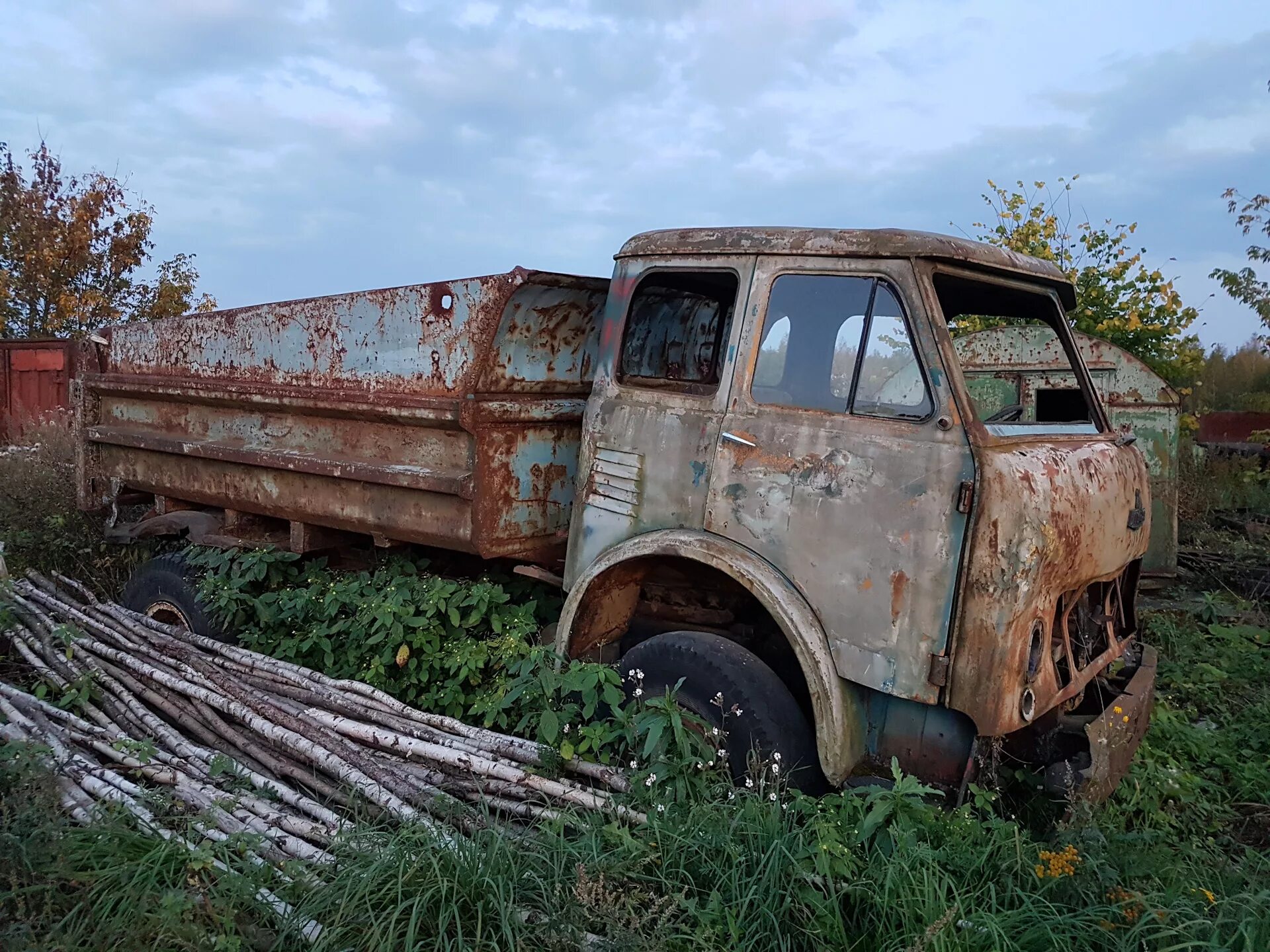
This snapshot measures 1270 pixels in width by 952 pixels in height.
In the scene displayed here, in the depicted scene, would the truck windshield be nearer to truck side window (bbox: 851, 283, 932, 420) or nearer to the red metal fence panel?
truck side window (bbox: 851, 283, 932, 420)

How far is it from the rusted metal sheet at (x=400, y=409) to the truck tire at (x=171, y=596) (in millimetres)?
439

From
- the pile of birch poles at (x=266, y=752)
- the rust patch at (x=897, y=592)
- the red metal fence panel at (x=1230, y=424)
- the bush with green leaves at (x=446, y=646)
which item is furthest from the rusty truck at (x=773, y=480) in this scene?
the red metal fence panel at (x=1230, y=424)

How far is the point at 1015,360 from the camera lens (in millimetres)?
6906

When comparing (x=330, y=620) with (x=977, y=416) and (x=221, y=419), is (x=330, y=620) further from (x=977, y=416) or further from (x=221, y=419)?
(x=977, y=416)

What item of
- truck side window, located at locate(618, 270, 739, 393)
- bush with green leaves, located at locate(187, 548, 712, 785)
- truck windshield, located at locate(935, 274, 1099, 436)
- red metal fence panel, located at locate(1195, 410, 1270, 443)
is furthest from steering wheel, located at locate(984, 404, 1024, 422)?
red metal fence panel, located at locate(1195, 410, 1270, 443)

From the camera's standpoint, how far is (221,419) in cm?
527

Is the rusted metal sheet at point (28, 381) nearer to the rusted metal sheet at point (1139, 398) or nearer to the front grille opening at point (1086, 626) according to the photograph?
the rusted metal sheet at point (1139, 398)

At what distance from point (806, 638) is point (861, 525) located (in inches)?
17.4

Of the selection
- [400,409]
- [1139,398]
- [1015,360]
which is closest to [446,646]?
[400,409]

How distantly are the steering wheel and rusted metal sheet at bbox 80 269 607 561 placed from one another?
187 cm

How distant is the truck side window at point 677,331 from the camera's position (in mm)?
4004

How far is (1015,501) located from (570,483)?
2.14 m

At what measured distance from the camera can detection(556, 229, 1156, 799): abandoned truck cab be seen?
3.00 metres

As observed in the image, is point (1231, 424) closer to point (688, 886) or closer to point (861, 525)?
point (861, 525)
